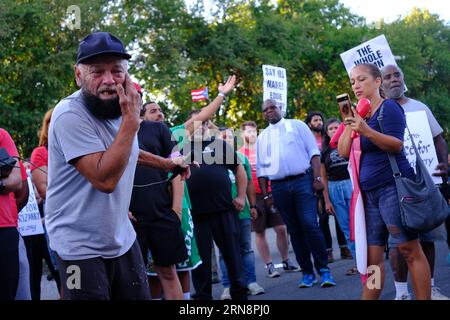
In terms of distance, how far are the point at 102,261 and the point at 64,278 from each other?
0.20m

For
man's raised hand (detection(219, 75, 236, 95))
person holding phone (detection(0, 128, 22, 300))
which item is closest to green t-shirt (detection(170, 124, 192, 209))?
man's raised hand (detection(219, 75, 236, 95))

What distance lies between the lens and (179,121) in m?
32.8

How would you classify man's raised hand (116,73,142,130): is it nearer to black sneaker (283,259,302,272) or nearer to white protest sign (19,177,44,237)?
white protest sign (19,177,44,237)

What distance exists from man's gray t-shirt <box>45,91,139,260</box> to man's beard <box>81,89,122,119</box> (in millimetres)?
29

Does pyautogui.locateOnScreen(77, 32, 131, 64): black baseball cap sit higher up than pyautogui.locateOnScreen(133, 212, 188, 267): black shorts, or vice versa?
pyautogui.locateOnScreen(77, 32, 131, 64): black baseball cap

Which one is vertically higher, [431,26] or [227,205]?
[431,26]

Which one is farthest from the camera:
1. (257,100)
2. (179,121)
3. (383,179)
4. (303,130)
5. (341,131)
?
(257,100)

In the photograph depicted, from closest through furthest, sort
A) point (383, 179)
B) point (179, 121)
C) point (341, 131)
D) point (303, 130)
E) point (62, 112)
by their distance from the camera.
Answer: point (62, 112), point (383, 179), point (341, 131), point (303, 130), point (179, 121)

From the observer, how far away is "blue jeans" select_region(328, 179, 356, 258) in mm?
10109

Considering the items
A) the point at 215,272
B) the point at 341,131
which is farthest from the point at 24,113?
the point at 341,131

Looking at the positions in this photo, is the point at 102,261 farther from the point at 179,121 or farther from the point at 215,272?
the point at 179,121

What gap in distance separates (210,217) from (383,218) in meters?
2.62

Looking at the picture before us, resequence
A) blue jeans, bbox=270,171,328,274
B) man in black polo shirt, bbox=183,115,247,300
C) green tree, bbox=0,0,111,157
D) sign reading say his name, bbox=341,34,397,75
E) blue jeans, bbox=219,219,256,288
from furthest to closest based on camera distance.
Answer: green tree, bbox=0,0,111,157 < blue jeans, bbox=219,219,256,288 < blue jeans, bbox=270,171,328,274 < sign reading say his name, bbox=341,34,397,75 < man in black polo shirt, bbox=183,115,247,300

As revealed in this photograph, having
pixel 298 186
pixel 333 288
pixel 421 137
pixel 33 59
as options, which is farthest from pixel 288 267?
pixel 33 59
